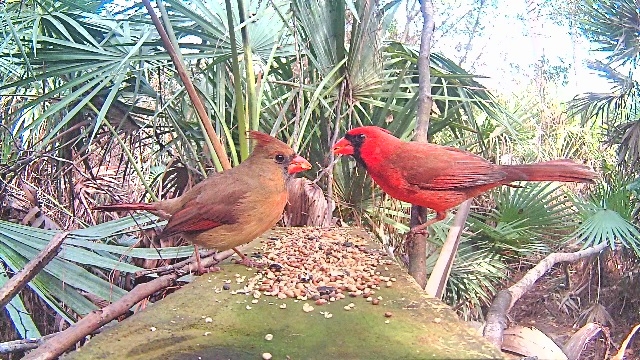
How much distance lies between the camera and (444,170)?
4.61ft

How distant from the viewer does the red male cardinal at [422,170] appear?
1378 mm

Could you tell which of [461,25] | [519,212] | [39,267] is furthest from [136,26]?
[461,25]

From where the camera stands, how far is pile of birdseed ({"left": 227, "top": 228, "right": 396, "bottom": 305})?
1.05 m

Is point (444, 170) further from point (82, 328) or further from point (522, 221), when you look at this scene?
point (522, 221)

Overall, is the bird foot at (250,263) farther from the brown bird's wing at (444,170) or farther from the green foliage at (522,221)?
the green foliage at (522,221)

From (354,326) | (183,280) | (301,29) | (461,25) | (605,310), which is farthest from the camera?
(461,25)

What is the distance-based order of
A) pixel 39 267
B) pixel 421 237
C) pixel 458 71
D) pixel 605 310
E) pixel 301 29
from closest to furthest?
pixel 39 267 → pixel 421 237 → pixel 301 29 → pixel 458 71 → pixel 605 310

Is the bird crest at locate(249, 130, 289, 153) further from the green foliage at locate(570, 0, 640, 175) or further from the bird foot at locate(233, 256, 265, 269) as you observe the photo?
the green foliage at locate(570, 0, 640, 175)

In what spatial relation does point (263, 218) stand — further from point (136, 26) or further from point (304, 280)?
point (136, 26)

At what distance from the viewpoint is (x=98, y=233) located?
170 centimetres

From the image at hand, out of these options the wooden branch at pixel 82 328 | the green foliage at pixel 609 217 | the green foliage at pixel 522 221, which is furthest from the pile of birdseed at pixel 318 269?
the green foliage at pixel 609 217

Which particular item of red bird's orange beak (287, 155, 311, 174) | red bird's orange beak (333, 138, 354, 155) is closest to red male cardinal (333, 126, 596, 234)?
red bird's orange beak (333, 138, 354, 155)

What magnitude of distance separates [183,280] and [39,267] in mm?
662

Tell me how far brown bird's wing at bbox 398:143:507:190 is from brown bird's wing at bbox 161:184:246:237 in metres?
0.44
